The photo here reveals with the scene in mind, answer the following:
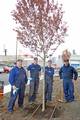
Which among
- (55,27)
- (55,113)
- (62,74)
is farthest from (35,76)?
(55,113)

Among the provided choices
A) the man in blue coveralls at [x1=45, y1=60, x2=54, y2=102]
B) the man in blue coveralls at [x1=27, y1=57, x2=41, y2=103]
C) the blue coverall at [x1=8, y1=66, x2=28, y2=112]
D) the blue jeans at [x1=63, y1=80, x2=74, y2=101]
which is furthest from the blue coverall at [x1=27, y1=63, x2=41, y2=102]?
the blue coverall at [x1=8, y1=66, x2=28, y2=112]

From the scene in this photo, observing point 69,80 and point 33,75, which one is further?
point 33,75

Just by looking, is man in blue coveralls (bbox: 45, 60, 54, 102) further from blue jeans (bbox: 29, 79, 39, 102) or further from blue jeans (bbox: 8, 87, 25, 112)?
blue jeans (bbox: 8, 87, 25, 112)

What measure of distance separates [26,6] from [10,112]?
4174 mm

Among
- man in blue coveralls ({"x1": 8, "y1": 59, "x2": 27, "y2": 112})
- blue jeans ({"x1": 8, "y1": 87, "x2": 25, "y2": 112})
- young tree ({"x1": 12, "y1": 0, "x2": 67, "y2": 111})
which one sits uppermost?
young tree ({"x1": 12, "y1": 0, "x2": 67, "y2": 111})

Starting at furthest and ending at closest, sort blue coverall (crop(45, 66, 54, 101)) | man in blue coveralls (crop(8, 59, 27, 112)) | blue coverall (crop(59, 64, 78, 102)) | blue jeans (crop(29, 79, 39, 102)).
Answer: blue jeans (crop(29, 79, 39, 102)), blue coverall (crop(45, 66, 54, 101)), blue coverall (crop(59, 64, 78, 102)), man in blue coveralls (crop(8, 59, 27, 112))

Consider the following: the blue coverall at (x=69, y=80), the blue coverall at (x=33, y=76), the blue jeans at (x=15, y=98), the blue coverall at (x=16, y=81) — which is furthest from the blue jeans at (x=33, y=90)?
the blue coverall at (x=16, y=81)

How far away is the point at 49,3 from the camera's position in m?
17.1

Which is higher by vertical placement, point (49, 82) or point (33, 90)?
point (49, 82)

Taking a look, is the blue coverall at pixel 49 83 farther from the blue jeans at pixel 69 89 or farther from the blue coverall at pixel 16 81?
the blue coverall at pixel 16 81

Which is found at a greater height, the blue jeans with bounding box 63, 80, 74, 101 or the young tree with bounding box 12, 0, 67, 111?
the young tree with bounding box 12, 0, 67, 111

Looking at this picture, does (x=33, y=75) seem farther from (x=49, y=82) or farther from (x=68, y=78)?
(x=68, y=78)

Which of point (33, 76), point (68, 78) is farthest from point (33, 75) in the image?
point (68, 78)

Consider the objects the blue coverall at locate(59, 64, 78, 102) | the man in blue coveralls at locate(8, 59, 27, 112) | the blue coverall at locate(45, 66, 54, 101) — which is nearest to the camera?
the man in blue coveralls at locate(8, 59, 27, 112)
